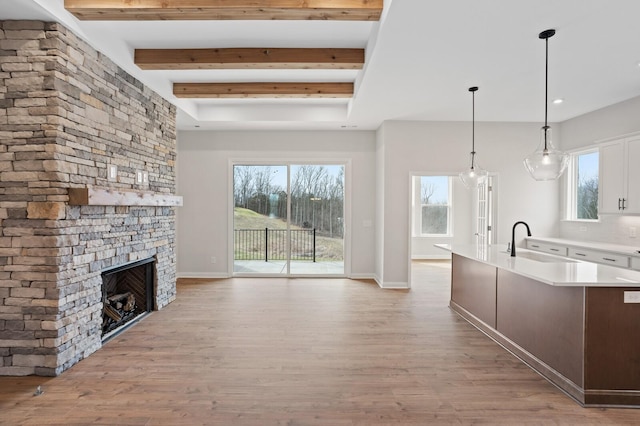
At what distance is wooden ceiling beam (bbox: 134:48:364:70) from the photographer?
12.2 ft

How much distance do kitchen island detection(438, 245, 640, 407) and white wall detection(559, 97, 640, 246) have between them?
2.36 meters

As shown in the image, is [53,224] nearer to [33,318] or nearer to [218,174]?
[33,318]

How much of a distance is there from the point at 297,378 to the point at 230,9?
305 centimetres

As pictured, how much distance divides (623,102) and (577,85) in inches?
48.3

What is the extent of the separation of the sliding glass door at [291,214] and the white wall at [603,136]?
3.88 metres

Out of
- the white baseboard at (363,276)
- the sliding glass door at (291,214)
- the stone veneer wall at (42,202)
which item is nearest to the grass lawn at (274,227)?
the sliding glass door at (291,214)

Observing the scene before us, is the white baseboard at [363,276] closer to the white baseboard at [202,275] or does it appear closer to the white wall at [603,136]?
the white baseboard at [202,275]

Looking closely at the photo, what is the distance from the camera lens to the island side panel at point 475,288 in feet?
12.2

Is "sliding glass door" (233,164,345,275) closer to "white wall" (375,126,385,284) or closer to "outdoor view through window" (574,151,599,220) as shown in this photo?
"white wall" (375,126,385,284)

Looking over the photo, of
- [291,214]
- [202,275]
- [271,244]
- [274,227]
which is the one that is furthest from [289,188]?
[202,275]

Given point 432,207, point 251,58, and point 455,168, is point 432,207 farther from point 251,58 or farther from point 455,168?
point 251,58

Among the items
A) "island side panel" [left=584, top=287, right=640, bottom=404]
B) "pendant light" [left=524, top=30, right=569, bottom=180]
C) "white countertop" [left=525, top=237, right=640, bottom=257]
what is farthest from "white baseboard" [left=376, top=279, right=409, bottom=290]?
"island side panel" [left=584, top=287, right=640, bottom=404]

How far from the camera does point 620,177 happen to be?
4523 mm

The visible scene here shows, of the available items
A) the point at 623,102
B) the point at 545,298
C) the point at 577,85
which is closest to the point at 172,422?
the point at 545,298
